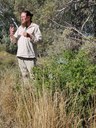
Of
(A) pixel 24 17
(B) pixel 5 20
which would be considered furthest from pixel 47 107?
(B) pixel 5 20

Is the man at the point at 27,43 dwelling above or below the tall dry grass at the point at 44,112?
above

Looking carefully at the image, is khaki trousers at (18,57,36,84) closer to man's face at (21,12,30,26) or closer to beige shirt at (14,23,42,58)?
beige shirt at (14,23,42,58)

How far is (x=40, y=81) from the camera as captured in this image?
222 inches

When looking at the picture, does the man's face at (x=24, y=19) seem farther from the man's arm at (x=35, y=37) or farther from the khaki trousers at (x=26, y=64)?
the khaki trousers at (x=26, y=64)

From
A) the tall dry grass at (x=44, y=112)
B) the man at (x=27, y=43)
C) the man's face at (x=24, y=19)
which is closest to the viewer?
the tall dry grass at (x=44, y=112)

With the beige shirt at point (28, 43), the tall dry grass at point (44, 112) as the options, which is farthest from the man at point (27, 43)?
the tall dry grass at point (44, 112)

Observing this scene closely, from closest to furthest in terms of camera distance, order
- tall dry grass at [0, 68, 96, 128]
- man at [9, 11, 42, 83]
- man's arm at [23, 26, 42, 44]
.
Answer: tall dry grass at [0, 68, 96, 128]
man's arm at [23, 26, 42, 44]
man at [9, 11, 42, 83]

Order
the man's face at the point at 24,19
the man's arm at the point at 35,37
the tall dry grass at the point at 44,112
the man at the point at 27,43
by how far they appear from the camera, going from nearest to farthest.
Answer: the tall dry grass at the point at 44,112 → the man's arm at the point at 35,37 → the man at the point at 27,43 → the man's face at the point at 24,19

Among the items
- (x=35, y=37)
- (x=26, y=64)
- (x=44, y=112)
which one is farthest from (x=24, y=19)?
(x=44, y=112)

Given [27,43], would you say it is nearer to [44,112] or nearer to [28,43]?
[28,43]

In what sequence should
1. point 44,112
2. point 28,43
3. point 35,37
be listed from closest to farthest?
point 44,112 < point 35,37 < point 28,43

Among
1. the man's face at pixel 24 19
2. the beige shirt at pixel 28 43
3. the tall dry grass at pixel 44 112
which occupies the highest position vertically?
Result: the man's face at pixel 24 19

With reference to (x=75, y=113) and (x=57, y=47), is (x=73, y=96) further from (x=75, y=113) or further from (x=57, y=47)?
(x=57, y=47)

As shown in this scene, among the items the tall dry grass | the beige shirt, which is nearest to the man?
the beige shirt
